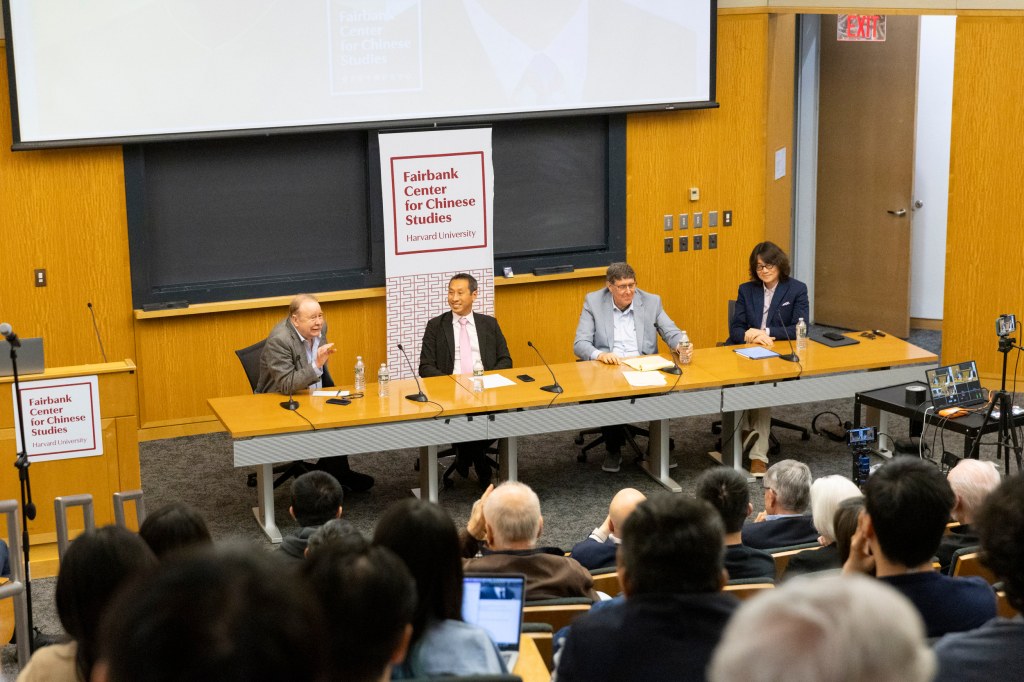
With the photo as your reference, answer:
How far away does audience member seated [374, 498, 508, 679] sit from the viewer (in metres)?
2.40

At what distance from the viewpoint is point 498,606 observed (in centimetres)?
300

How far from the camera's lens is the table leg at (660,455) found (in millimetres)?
6828

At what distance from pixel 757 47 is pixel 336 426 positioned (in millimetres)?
4212

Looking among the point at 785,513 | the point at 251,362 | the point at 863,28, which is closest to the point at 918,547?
the point at 785,513

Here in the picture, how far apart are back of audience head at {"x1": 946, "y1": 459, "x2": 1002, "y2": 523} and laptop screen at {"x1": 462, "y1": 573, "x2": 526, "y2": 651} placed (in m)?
1.80

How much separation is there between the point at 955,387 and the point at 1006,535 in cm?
447

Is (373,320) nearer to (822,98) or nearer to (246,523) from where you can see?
(246,523)

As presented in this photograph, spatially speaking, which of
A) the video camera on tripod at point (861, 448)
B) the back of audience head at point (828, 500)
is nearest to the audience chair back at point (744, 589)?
the back of audience head at point (828, 500)

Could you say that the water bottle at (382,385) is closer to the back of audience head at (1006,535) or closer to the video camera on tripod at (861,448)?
the video camera on tripod at (861,448)

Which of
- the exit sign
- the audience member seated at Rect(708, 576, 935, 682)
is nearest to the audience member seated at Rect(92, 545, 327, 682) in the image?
the audience member seated at Rect(708, 576, 935, 682)

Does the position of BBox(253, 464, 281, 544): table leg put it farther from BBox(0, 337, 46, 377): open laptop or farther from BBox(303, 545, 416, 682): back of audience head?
BBox(303, 545, 416, 682): back of audience head

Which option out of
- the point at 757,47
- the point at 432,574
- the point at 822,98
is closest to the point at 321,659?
the point at 432,574

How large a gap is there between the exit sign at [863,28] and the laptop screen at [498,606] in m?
7.13

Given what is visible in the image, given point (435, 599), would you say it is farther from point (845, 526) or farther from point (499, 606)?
point (845, 526)
